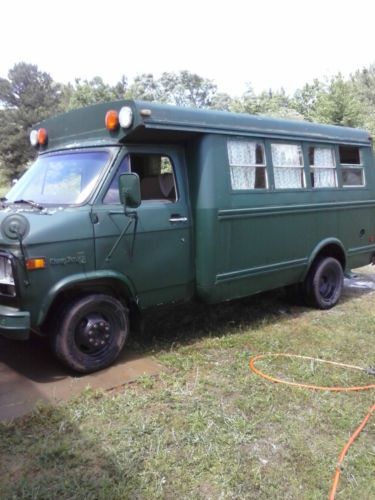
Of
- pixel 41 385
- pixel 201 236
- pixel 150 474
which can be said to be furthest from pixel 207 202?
pixel 150 474

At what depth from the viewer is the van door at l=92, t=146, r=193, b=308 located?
4.38 meters

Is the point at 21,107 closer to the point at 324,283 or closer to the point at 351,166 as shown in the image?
the point at 351,166

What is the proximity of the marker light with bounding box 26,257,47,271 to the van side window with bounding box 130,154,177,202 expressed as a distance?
132 cm

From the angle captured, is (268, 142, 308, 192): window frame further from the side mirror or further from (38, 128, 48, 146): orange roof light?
(38, 128, 48, 146): orange roof light

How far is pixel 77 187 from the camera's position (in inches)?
177

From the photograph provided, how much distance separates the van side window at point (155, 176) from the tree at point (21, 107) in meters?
39.0

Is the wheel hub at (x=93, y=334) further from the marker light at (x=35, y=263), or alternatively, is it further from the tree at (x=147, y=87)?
the tree at (x=147, y=87)

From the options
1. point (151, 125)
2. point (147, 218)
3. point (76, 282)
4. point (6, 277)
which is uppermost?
point (151, 125)

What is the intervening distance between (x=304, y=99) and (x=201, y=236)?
33.2 meters

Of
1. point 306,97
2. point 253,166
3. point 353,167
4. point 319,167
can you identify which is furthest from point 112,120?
point 306,97

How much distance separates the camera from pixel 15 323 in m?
3.89

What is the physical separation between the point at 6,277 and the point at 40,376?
106 centimetres

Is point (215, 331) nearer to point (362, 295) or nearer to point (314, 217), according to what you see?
point (314, 217)

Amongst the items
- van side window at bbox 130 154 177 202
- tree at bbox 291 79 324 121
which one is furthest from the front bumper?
tree at bbox 291 79 324 121
